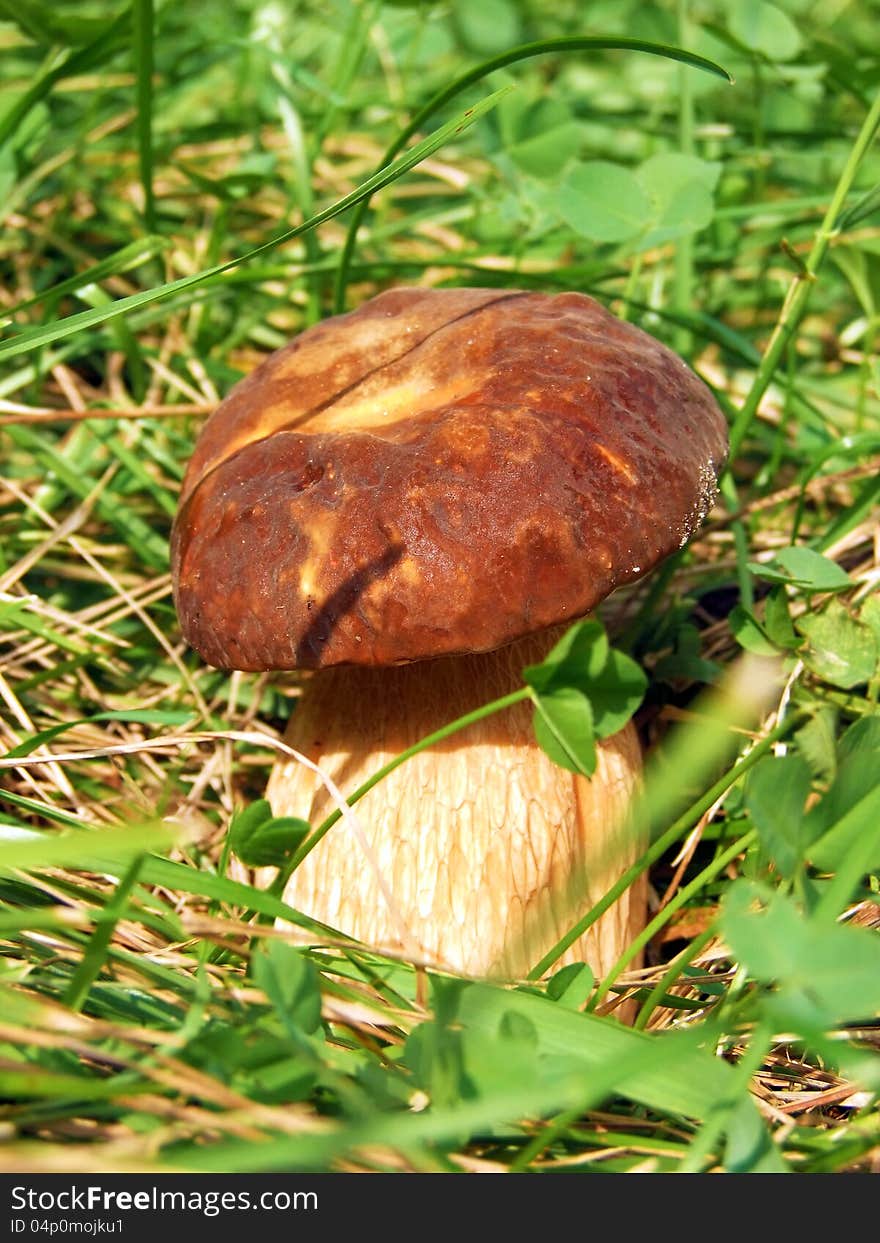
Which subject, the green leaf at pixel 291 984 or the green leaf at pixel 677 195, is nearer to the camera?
the green leaf at pixel 291 984

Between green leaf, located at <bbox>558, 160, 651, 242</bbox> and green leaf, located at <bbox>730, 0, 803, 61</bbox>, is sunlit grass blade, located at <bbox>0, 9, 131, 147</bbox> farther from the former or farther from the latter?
green leaf, located at <bbox>730, 0, 803, 61</bbox>

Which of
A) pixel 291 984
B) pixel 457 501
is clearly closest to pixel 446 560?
pixel 457 501

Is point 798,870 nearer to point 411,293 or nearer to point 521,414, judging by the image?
point 521,414

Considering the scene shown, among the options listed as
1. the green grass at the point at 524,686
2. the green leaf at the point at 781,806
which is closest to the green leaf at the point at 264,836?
the green grass at the point at 524,686

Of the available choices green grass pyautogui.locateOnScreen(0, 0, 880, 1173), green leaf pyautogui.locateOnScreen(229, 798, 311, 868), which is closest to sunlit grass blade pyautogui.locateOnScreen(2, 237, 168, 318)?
green grass pyautogui.locateOnScreen(0, 0, 880, 1173)

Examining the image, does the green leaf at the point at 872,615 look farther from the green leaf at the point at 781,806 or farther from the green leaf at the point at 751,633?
the green leaf at the point at 781,806
